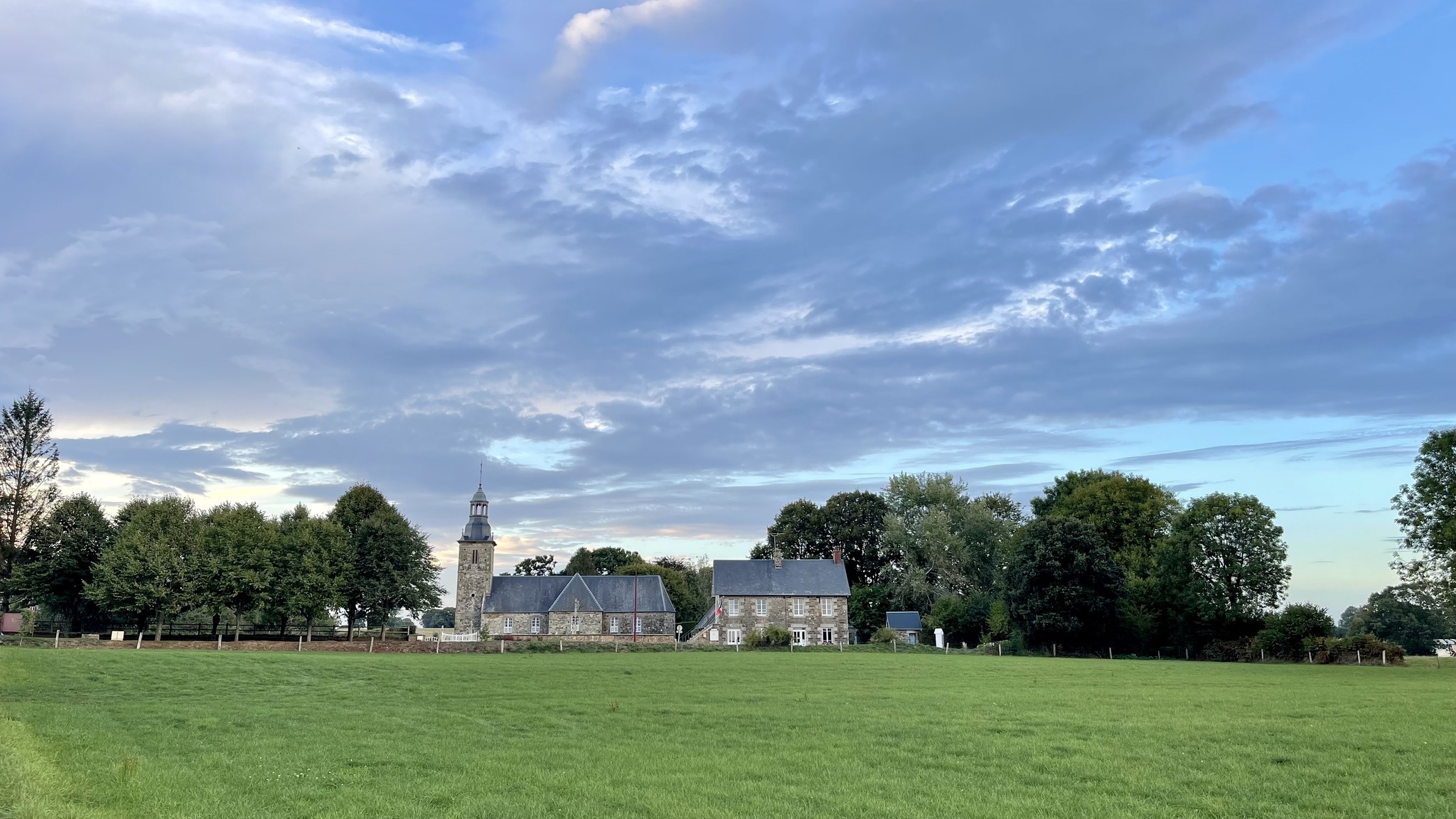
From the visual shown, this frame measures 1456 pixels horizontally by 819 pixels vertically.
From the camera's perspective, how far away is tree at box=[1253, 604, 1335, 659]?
168 ft

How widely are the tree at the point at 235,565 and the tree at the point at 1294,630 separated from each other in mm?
66018

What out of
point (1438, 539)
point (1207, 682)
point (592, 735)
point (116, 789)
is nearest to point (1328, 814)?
point (592, 735)

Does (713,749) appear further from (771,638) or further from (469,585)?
(469,585)

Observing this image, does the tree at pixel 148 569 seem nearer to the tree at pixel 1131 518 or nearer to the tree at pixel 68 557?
the tree at pixel 68 557

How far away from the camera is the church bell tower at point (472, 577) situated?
82.5 metres

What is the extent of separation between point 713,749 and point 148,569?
204 ft

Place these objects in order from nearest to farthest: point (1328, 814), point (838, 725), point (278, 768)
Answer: point (1328, 814), point (278, 768), point (838, 725)

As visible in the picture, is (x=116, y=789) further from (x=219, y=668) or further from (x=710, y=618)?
(x=710, y=618)

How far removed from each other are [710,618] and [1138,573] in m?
35.4

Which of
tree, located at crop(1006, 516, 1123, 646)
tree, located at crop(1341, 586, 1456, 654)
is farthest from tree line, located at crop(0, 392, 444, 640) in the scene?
tree, located at crop(1341, 586, 1456, 654)

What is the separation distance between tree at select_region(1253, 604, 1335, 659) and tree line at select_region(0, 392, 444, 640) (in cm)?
6187

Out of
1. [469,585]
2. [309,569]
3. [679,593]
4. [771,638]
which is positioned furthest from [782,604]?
[309,569]

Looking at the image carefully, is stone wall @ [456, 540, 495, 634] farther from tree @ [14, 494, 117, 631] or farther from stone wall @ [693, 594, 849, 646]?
tree @ [14, 494, 117, 631]

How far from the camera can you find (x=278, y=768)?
12445mm
